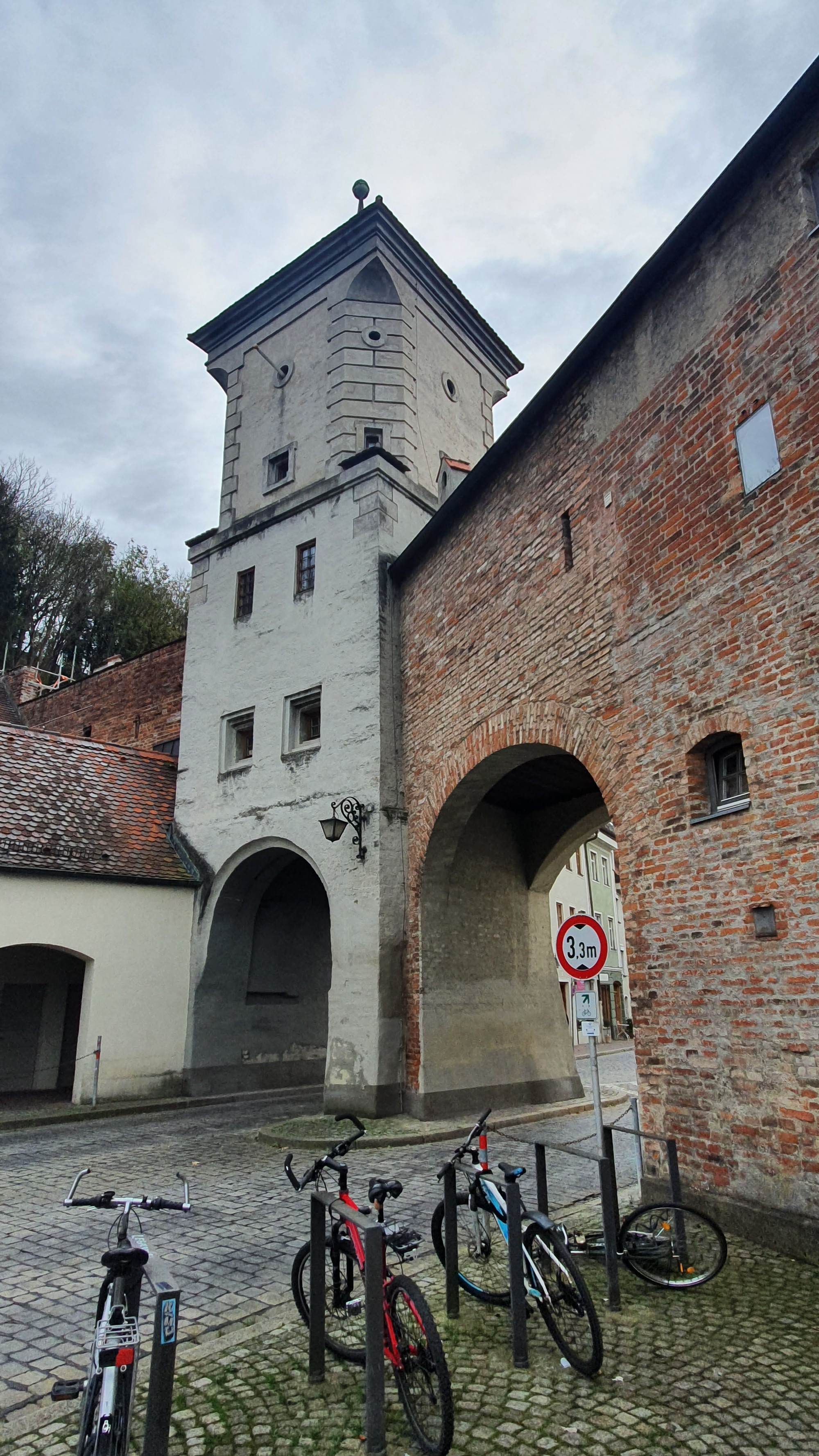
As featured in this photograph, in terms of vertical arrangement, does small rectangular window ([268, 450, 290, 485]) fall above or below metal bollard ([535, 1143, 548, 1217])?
above

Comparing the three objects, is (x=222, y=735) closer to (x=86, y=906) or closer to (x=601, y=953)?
(x=86, y=906)

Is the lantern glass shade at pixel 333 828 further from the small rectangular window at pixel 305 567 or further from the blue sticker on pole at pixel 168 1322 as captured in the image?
the blue sticker on pole at pixel 168 1322

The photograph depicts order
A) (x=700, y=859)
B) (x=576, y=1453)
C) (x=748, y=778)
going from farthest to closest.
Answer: (x=700, y=859) < (x=748, y=778) < (x=576, y=1453)

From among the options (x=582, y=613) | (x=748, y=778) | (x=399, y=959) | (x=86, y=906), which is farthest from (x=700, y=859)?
(x=86, y=906)

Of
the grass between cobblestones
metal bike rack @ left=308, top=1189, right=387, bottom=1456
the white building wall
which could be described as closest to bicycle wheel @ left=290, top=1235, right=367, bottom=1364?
the grass between cobblestones

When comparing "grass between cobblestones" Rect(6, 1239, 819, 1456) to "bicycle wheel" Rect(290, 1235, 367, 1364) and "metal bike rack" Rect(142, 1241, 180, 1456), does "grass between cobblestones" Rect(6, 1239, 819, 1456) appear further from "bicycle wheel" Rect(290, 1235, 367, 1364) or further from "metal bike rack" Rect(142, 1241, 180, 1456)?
"metal bike rack" Rect(142, 1241, 180, 1456)

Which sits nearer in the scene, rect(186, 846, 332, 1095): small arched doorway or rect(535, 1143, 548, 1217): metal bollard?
rect(535, 1143, 548, 1217): metal bollard

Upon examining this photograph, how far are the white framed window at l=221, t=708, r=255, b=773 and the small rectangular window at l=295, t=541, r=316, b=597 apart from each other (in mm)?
2329

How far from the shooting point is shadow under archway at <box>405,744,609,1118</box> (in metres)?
12.2

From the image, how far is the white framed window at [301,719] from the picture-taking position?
14773 millimetres

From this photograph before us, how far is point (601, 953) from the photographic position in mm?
6953

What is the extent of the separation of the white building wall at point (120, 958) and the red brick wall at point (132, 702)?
5.94m

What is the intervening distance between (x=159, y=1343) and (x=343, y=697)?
37.5ft

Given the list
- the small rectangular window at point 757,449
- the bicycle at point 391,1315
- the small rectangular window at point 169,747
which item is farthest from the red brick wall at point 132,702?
the bicycle at point 391,1315
